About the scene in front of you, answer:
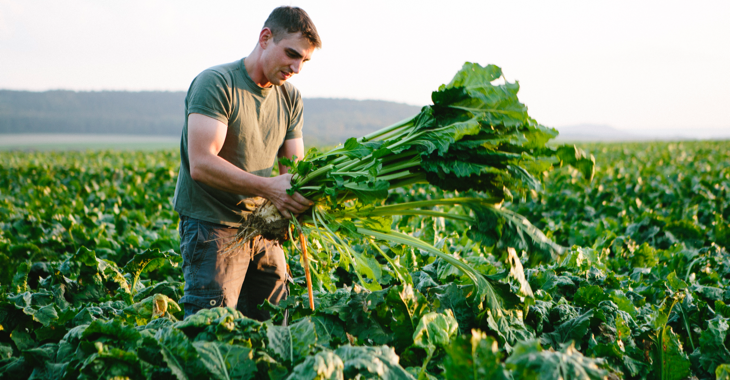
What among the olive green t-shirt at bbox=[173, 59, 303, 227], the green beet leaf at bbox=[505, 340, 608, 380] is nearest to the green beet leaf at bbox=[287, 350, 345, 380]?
the green beet leaf at bbox=[505, 340, 608, 380]

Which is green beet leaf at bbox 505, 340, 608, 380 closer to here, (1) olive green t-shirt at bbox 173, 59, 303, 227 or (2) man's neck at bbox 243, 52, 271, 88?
(1) olive green t-shirt at bbox 173, 59, 303, 227

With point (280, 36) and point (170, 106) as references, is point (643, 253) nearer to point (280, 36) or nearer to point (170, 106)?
point (280, 36)

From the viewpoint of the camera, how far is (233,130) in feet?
9.43

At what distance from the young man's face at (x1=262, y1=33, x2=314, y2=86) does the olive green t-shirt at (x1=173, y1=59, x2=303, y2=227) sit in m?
0.18

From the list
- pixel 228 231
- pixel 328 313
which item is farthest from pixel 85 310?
pixel 328 313

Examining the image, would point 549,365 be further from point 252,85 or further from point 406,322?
point 252,85

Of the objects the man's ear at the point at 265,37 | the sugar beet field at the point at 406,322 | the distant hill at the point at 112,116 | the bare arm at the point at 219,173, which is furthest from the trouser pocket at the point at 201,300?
the distant hill at the point at 112,116

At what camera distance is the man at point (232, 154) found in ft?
8.61

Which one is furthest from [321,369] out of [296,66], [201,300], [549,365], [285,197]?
[296,66]

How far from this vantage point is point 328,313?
7.13 feet

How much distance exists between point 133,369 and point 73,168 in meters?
15.1

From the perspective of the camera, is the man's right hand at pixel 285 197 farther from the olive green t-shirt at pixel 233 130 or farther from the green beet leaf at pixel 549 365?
the green beet leaf at pixel 549 365

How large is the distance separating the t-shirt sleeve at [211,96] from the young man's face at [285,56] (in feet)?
1.00

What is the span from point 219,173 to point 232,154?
36 cm
